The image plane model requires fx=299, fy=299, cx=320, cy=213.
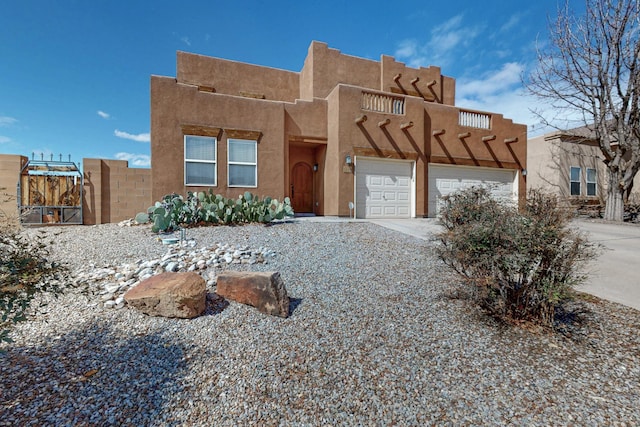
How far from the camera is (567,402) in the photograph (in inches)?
87.4

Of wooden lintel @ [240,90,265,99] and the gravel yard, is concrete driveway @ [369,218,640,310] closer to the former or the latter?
the gravel yard

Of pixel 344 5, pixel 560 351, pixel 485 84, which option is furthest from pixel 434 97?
pixel 560 351

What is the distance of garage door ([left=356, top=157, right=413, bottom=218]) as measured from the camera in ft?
34.5

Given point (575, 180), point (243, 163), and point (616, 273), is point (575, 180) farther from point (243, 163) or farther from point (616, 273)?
point (243, 163)

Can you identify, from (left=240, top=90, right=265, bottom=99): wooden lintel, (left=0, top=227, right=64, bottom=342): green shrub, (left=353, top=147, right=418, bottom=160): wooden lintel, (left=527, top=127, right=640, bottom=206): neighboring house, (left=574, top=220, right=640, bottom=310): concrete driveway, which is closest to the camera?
(left=0, top=227, right=64, bottom=342): green shrub

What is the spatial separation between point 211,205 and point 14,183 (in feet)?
24.3

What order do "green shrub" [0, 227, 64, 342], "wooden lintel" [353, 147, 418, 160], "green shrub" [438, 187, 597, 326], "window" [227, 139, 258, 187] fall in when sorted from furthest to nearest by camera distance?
Answer: "wooden lintel" [353, 147, 418, 160]
"window" [227, 139, 258, 187]
"green shrub" [438, 187, 597, 326]
"green shrub" [0, 227, 64, 342]

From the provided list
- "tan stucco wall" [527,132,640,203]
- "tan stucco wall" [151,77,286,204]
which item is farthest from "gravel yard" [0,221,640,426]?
"tan stucco wall" [527,132,640,203]

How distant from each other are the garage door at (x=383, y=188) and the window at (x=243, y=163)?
3.55 metres

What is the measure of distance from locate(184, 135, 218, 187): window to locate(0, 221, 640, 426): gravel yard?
6.33 metres

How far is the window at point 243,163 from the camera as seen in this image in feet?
32.5

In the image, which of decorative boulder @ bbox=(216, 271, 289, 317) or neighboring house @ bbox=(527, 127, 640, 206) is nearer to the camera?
decorative boulder @ bbox=(216, 271, 289, 317)

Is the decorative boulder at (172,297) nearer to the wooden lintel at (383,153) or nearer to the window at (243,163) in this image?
the window at (243,163)

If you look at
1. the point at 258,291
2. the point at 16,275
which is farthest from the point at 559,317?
the point at 16,275
